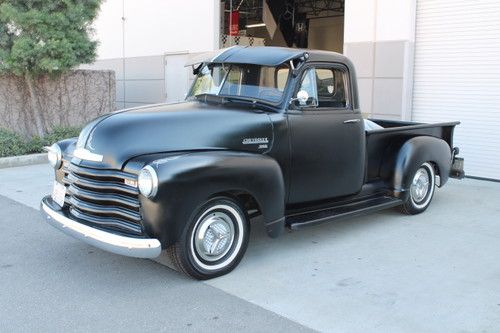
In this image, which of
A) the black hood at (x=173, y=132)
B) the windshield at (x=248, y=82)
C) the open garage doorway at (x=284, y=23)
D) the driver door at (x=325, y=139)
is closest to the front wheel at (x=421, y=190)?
the driver door at (x=325, y=139)

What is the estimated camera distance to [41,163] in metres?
10.9

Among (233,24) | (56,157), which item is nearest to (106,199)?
(56,157)

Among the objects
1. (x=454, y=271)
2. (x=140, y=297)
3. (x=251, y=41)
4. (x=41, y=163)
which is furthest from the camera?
(x=251, y=41)

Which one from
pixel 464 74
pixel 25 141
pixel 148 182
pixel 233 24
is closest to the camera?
pixel 148 182

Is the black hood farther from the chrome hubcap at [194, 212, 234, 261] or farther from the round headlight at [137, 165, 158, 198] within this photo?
the chrome hubcap at [194, 212, 234, 261]

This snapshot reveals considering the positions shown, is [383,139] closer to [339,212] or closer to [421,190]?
[421,190]

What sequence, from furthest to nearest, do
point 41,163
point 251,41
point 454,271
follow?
point 251,41, point 41,163, point 454,271

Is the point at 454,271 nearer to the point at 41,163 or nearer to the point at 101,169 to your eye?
the point at 101,169

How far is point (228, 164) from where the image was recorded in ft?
15.0

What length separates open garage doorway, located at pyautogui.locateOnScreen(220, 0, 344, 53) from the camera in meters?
20.8

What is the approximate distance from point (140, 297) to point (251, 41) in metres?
18.7

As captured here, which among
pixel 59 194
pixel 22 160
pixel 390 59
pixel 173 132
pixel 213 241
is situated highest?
pixel 390 59

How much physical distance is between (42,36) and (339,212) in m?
8.26

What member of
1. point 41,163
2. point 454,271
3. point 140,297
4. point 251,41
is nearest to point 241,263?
point 140,297
